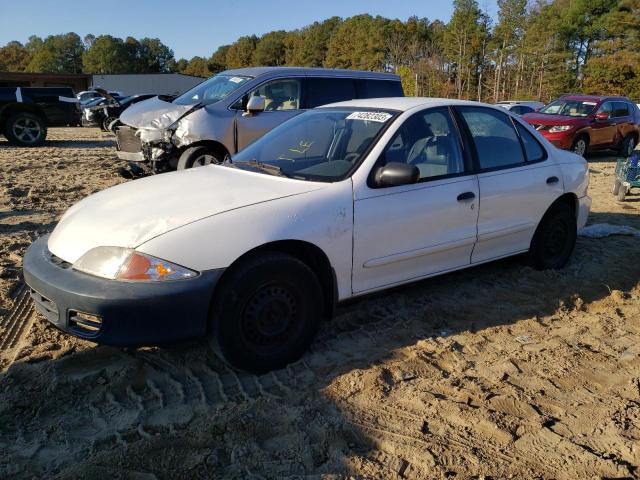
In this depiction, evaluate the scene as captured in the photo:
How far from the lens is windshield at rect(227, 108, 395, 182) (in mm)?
3742

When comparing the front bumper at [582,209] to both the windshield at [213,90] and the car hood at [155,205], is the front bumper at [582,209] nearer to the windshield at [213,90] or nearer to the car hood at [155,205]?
the car hood at [155,205]

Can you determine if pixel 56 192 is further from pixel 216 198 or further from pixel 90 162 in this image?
pixel 216 198

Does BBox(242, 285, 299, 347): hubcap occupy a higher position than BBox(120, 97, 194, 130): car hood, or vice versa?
BBox(120, 97, 194, 130): car hood

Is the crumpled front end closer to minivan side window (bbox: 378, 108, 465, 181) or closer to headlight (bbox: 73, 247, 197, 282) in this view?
minivan side window (bbox: 378, 108, 465, 181)

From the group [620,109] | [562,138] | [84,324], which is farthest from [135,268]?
[620,109]

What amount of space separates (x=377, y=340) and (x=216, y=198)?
4.68 feet

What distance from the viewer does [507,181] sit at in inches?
174

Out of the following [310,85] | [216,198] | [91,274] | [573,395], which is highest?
[310,85]

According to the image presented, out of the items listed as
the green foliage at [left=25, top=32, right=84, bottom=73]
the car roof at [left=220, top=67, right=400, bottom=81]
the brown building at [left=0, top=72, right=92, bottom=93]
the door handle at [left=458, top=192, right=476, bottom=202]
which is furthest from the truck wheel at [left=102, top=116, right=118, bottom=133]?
the green foliage at [left=25, top=32, right=84, bottom=73]

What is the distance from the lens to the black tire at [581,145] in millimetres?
13800

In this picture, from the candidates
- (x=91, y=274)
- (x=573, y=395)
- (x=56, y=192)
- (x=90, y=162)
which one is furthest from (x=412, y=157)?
(x=90, y=162)

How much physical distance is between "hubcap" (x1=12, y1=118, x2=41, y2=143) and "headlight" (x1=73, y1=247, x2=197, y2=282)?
13.1m

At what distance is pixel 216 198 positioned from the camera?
331 centimetres

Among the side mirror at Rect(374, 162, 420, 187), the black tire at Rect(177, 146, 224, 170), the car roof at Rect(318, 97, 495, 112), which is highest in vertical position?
the car roof at Rect(318, 97, 495, 112)
